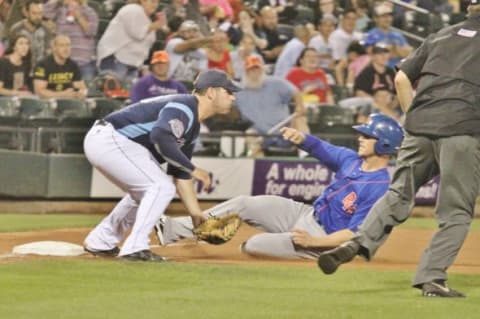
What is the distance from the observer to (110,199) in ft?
50.2

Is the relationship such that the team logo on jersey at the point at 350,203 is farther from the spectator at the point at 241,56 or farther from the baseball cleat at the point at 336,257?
the spectator at the point at 241,56

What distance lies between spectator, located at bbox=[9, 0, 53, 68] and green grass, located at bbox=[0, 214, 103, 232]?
247cm

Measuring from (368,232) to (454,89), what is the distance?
1.03 meters

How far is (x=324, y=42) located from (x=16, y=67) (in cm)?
550

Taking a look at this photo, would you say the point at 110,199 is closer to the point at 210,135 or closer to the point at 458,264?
the point at 210,135

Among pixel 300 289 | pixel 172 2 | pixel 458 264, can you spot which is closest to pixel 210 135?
pixel 172 2

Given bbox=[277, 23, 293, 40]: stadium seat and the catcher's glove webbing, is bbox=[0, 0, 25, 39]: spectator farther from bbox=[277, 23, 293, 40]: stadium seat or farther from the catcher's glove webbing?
the catcher's glove webbing

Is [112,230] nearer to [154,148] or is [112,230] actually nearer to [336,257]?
[154,148]

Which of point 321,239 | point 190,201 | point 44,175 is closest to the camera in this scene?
point 190,201

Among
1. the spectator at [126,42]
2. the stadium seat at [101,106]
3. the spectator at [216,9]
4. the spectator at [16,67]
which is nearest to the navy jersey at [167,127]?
the stadium seat at [101,106]

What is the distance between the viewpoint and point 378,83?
17656 mm

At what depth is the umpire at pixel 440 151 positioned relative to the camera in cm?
753

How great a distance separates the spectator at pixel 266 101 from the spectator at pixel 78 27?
81.4 inches

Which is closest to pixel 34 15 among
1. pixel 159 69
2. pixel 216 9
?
pixel 159 69
